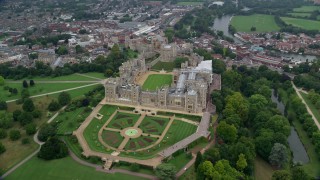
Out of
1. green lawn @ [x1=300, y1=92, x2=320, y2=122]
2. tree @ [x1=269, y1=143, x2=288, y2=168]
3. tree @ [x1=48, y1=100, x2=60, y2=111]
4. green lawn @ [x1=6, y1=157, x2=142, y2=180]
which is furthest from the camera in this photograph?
tree @ [x1=48, y1=100, x2=60, y2=111]

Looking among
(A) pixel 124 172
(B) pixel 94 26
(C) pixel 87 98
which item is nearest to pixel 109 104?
(C) pixel 87 98

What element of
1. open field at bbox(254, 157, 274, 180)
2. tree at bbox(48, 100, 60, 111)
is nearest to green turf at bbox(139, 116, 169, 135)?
open field at bbox(254, 157, 274, 180)

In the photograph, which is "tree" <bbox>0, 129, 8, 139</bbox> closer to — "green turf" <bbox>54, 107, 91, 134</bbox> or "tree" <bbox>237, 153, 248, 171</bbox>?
"green turf" <bbox>54, 107, 91, 134</bbox>

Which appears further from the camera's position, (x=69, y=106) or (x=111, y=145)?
(x=69, y=106)

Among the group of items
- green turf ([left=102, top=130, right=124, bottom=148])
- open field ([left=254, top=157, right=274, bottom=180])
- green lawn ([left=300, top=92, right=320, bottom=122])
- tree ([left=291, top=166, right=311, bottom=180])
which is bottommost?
open field ([left=254, top=157, right=274, bottom=180])

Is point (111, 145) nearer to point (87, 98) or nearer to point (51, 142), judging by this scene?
point (51, 142)

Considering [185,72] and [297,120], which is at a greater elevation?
[185,72]
